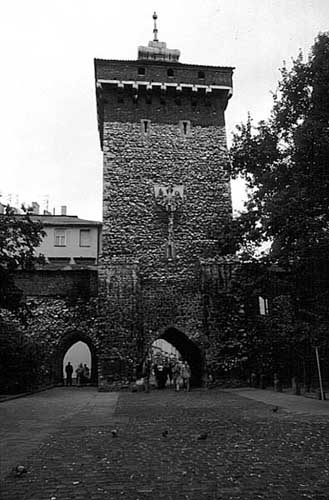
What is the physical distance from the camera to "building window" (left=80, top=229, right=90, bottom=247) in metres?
42.3

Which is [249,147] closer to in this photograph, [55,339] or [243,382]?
[243,382]

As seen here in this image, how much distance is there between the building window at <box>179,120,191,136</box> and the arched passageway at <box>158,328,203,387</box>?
34.2ft

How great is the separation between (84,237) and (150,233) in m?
18.0

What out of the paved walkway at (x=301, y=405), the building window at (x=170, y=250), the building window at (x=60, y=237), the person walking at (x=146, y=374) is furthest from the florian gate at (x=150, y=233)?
the building window at (x=60, y=237)

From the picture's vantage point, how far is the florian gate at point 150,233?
23.3m

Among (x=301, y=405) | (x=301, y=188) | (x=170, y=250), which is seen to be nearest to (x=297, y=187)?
(x=301, y=188)

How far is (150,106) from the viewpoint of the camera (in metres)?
27.4

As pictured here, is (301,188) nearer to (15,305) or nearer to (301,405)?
(301,405)

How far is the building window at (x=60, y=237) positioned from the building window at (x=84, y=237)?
4.65ft

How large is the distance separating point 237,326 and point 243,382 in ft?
8.15

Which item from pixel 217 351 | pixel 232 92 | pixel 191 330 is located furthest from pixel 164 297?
pixel 232 92

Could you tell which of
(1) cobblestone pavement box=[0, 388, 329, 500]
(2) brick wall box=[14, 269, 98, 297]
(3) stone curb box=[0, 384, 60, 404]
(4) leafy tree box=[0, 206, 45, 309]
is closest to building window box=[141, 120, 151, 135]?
(2) brick wall box=[14, 269, 98, 297]

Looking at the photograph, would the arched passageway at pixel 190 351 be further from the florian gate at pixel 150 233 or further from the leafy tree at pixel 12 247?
the leafy tree at pixel 12 247

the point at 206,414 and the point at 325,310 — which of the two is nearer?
the point at 206,414
